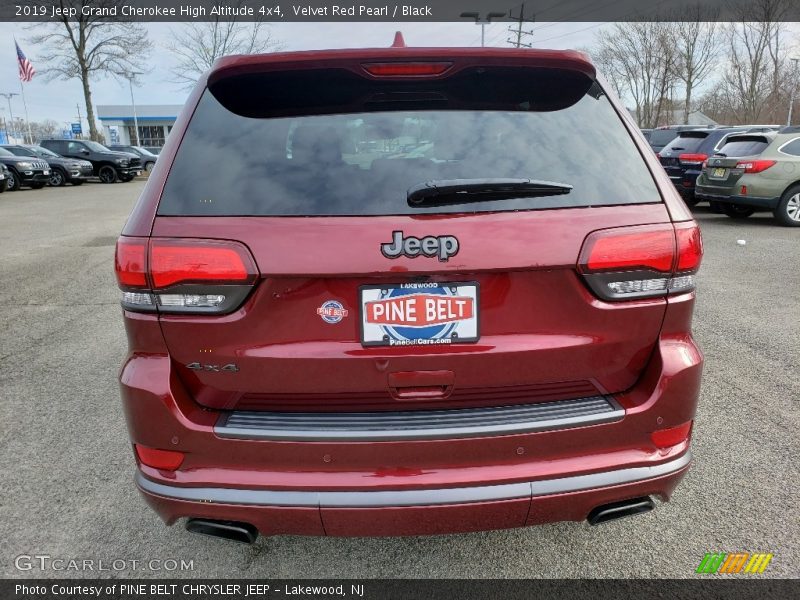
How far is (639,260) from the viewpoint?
179cm

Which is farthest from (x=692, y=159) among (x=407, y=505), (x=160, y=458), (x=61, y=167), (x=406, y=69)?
(x=61, y=167)

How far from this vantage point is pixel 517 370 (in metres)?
1.78

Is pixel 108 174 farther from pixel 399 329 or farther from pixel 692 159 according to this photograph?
pixel 399 329

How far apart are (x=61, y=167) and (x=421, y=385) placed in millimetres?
27348

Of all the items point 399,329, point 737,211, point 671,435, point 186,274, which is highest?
point 186,274

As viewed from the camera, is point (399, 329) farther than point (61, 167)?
No

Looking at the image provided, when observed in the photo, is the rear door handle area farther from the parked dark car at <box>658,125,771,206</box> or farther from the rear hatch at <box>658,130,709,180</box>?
the rear hatch at <box>658,130,709,180</box>

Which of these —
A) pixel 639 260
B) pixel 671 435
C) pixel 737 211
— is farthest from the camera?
pixel 737 211

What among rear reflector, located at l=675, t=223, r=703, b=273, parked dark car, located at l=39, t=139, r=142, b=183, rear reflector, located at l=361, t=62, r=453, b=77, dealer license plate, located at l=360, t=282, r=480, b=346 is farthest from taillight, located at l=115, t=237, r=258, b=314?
parked dark car, located at l=39, t=139, r=142, b=183

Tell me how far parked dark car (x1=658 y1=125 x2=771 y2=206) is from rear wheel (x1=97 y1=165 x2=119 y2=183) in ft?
78.9

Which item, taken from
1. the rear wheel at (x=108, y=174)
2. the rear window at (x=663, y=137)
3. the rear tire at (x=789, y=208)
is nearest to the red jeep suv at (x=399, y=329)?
the rear tire at (x=789, y=208)

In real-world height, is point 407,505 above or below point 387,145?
below

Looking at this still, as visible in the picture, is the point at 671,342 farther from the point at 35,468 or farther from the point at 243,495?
the point at 35,468

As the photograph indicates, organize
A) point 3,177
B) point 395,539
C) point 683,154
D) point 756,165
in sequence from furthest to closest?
point 3,177 < point 683,154 < point 756,165 < point 395,539
